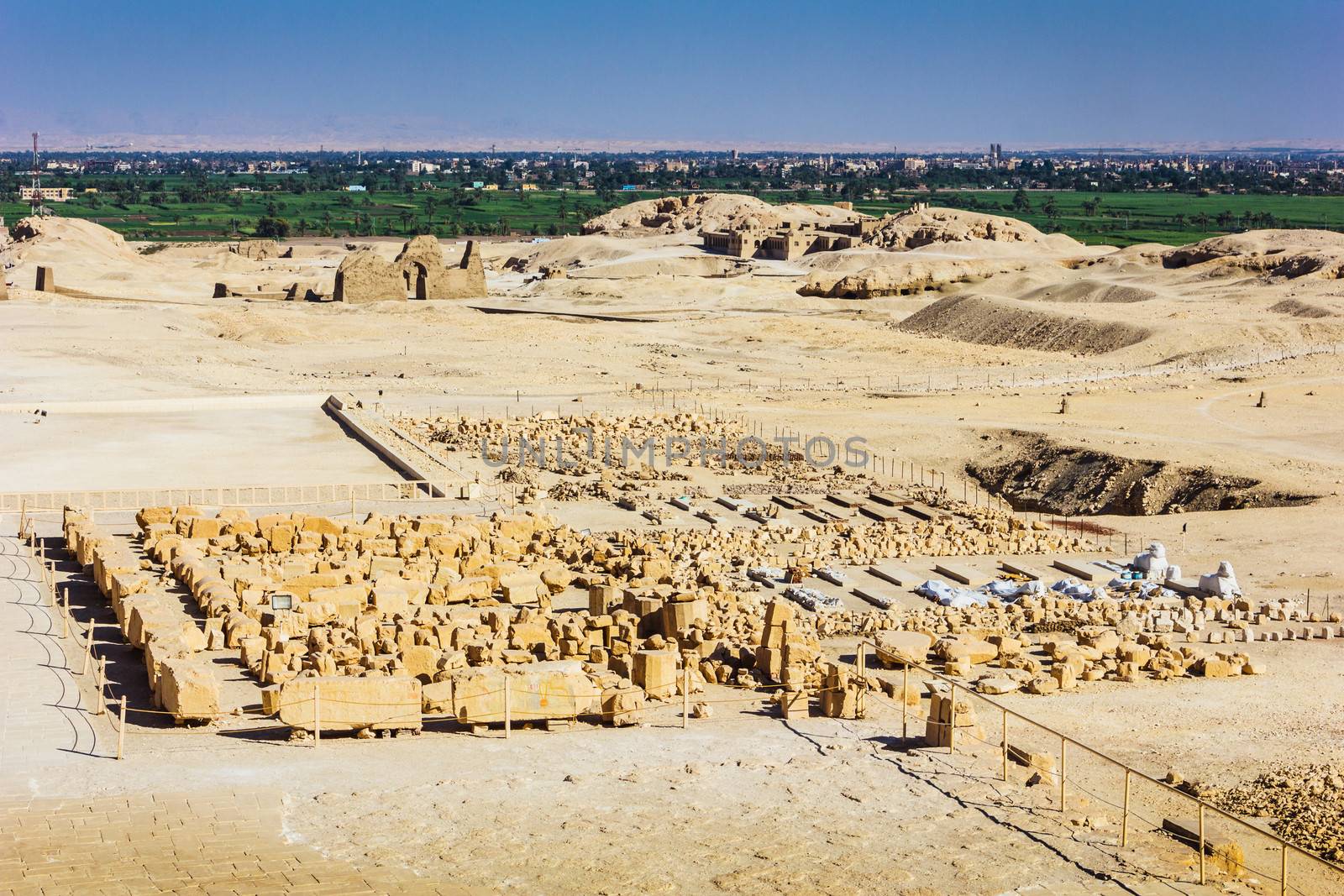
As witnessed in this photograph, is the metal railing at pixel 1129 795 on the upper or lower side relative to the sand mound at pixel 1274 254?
lower

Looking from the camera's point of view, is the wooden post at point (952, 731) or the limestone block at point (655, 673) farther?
the limestone block at point (655, 673)

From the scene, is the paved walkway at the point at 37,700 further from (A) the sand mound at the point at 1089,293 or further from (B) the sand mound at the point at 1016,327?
(A) the sand mound at the point at 1089,293

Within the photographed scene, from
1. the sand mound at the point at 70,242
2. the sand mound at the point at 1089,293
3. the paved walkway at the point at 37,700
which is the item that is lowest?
the paved walkway at the point at 37,700

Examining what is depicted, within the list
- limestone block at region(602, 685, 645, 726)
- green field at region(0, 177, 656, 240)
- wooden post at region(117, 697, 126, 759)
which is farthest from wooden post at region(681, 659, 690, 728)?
green field at region(0, 177, 656, 240)

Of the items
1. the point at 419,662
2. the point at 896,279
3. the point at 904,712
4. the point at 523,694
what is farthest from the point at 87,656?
the point at 896,279

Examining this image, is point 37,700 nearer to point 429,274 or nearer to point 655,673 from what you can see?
point 655,673

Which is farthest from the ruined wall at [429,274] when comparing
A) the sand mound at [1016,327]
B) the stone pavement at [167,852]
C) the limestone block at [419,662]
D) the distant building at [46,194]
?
the distant building at [46,194]
